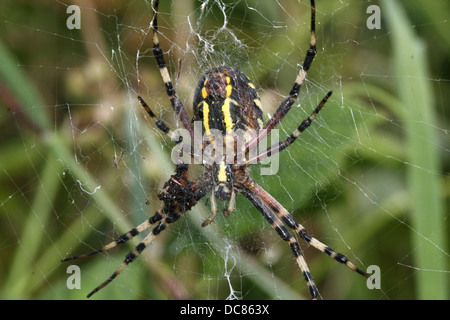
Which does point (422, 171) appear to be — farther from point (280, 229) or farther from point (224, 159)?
point (224, 159)

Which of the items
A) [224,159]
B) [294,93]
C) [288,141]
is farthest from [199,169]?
[294,93]

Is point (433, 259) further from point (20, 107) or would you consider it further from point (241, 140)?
point (20, 107)

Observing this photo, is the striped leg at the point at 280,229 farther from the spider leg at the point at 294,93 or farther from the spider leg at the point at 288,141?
the spider leg at the point at 294,93

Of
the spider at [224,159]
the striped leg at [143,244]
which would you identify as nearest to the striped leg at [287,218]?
the spider at [224,159]

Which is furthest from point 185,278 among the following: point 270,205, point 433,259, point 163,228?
point 433,259

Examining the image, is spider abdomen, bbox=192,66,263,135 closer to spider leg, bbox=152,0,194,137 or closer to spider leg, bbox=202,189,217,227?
spider leg, bbox=152,0,194,137

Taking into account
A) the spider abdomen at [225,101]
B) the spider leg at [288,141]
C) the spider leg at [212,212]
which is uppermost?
the spider abdomen at [225,101]
